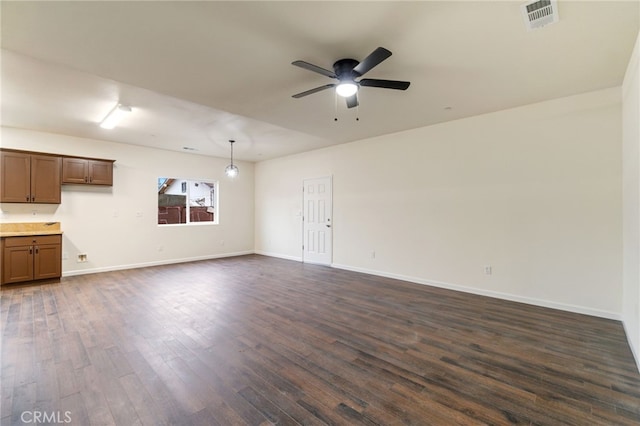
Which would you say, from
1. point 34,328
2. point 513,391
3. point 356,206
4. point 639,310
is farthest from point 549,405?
point 34,328

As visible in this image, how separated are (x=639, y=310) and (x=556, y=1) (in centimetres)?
257

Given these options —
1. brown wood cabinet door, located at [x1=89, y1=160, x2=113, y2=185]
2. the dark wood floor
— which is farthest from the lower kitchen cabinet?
brown wood cabinet door, located at [x1=89, y1=160, x2=113, y2=185]

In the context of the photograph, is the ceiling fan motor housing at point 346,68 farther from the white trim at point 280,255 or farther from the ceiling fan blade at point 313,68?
the white trim at point 280,255

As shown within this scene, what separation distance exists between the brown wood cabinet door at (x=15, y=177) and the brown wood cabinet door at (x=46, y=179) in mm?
65

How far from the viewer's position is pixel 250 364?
2.46 metres

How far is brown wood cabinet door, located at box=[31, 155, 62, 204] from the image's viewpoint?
5.21 m

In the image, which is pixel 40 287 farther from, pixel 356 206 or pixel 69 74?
pixel 356 206

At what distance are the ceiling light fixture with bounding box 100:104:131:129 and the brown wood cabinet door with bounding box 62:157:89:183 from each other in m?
1.44

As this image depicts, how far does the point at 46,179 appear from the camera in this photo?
17.5 feet

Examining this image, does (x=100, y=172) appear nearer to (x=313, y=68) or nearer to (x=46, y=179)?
(x=46, y=179)

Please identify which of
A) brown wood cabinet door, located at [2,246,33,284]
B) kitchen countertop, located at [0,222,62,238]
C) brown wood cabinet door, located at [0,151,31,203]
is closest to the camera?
brown wood cabinet door, located at [2,246,33,284]

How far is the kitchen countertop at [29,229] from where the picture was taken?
16.6 ft

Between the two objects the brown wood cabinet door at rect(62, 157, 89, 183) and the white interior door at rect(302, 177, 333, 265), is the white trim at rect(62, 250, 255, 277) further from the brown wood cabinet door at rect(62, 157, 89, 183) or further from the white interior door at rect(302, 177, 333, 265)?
the white interior door at rect(302, 177, 333, 265)

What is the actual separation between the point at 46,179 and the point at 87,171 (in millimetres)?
637
